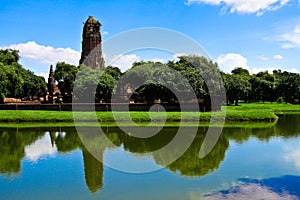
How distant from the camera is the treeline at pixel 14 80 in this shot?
4272cm

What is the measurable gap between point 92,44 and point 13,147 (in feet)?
128

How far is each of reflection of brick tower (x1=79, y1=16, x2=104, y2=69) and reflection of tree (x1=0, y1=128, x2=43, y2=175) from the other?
97.2ft

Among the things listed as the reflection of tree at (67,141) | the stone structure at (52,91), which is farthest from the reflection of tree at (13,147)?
the stone structure at (52,91)

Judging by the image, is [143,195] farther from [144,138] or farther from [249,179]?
[144,138]

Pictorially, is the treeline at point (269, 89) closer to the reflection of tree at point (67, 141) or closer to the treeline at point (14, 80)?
the treeline at point (14, 80)

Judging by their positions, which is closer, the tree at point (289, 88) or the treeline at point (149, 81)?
the treeline at point (149, 81)

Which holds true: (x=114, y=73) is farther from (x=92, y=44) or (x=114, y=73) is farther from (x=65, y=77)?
(x=65, y=77)

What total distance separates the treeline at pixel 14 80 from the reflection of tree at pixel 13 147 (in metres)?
14.7

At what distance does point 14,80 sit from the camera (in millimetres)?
44688

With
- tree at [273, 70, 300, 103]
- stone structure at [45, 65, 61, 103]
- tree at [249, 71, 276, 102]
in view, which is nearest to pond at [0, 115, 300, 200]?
stone structure at [45, 65, 61, 103]

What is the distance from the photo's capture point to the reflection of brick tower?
57.7 metres

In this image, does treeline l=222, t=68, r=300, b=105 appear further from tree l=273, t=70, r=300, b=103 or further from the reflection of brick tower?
the reflection of brick tower

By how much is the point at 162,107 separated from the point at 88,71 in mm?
10630

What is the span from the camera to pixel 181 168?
15961 millimetres
